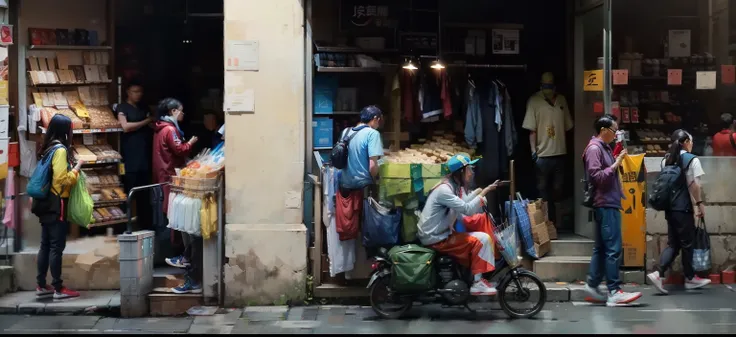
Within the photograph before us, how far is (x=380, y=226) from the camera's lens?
10016 millimetres

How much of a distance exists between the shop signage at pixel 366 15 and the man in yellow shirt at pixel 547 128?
7.38 ft

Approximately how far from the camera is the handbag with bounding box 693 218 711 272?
35.9ft

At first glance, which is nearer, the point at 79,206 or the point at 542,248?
the point at 79,206

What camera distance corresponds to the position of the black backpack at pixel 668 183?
10.9m

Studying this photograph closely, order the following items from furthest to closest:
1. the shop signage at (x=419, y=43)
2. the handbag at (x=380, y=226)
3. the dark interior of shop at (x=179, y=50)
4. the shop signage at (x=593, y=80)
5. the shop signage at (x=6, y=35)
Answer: the dark interior of shop at (x=179, y=50)
the shop signage at (x=419, y=43)
the shop signage at (x=593, y=80)
the shop signage at (x=6, y=35)
the handbag at (x=380, y=226)

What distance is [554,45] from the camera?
505 inches

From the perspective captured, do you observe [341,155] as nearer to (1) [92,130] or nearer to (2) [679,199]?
(1) [92,130]

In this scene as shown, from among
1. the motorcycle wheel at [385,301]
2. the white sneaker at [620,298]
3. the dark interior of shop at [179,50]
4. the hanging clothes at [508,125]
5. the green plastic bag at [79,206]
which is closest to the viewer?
the motorcycle wheel at [385,301]

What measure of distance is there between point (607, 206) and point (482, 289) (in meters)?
1.77

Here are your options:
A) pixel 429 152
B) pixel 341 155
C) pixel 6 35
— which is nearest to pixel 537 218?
pixel 429 152

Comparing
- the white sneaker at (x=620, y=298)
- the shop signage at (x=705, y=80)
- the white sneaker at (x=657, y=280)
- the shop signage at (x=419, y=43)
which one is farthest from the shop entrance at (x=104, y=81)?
the shop signage at (x=705, y=80)

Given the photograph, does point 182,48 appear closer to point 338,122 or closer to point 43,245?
point 338,122

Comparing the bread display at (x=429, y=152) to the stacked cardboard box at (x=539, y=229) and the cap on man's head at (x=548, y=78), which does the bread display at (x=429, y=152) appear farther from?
the cap on man's head at (x=548, y=78)

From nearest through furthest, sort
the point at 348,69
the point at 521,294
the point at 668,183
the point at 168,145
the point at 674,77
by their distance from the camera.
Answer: the point at 521,294, the point at 668,183, the point at 348,69, the point at 168,145, the point at 674,77
